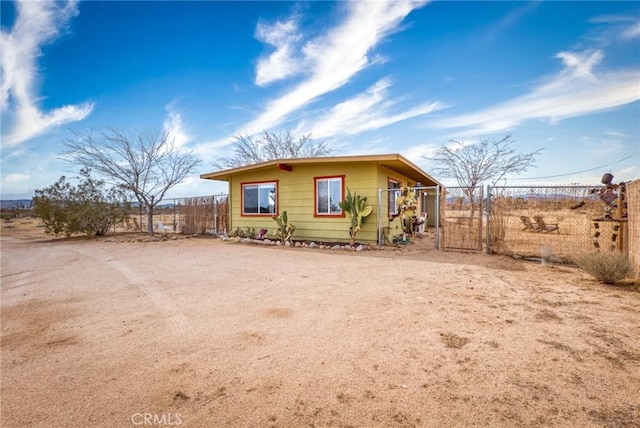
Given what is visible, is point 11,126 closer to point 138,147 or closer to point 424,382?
point 138,147

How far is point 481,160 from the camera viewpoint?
1680cm

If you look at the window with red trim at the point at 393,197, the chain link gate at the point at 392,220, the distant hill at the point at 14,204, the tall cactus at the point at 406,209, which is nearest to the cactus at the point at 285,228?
the chain link gate at the point at 392,220

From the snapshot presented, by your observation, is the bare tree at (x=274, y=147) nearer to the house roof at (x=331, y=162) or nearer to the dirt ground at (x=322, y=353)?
→ the house roof at (x=331, y=162)

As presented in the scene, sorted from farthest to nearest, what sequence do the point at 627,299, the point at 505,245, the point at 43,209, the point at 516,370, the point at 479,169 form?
the point at 479,169 < the point at 43,209 < the point at 505,245 < the point at 627,299 < the point at 516,370

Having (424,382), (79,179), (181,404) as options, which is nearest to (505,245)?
(424,382)

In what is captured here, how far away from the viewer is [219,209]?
44.6 ft

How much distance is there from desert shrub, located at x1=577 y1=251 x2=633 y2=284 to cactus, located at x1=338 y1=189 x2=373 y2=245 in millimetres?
5193

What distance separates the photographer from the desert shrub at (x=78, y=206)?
13.2 m

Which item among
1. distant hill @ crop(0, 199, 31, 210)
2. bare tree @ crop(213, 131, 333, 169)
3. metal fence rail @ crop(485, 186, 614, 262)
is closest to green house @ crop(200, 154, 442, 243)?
metal fence rail @ crop(485, 186, 614, 262)

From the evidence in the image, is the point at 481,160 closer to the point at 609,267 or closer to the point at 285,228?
the point at 285,228

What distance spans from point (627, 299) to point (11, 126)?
16.8 meters

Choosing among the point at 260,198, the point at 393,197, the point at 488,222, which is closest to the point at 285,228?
the point at 260,198
